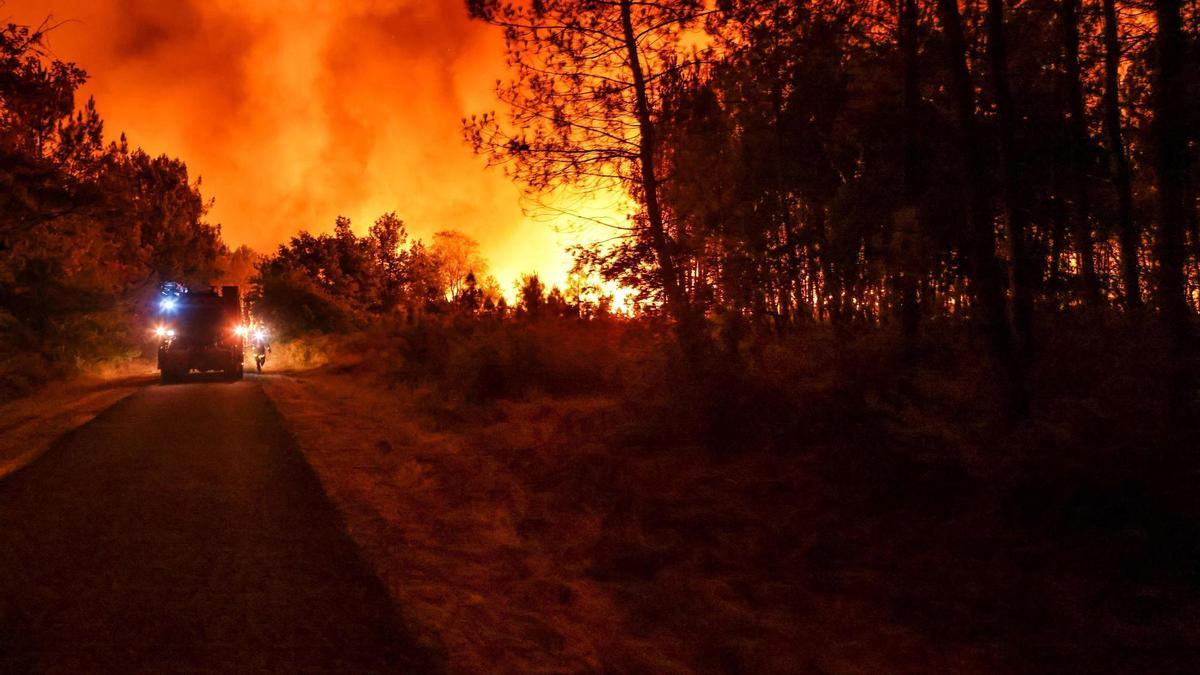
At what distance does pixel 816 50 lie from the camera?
12188mm

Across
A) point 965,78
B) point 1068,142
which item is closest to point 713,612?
point 965,78

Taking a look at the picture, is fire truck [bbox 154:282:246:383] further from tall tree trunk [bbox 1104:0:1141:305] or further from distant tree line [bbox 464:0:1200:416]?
tall tree trunk [bbox 1104:0:1141:305]

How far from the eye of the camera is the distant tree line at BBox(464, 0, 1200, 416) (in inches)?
359

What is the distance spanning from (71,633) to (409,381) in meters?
17.8

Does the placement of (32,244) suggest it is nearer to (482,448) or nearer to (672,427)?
(482,448)

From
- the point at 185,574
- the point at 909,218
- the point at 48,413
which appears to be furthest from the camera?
the point at 48,413

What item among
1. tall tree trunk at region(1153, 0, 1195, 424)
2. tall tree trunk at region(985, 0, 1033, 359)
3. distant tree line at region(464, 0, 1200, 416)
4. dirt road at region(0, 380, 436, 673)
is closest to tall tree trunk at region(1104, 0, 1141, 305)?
distant tree line at region(464, 0, 1200, 416)

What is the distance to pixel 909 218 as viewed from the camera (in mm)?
11711

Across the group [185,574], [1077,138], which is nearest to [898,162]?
[1077,138]

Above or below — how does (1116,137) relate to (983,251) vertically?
above

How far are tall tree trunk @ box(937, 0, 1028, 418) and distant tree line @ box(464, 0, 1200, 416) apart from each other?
0.07 ft

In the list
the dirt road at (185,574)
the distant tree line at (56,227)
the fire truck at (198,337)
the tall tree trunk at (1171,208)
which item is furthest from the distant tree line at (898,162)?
the fire truck at (198,337)

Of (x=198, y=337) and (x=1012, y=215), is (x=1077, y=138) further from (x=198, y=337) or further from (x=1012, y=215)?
(x=198, y=337)

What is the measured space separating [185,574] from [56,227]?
2039 cm
